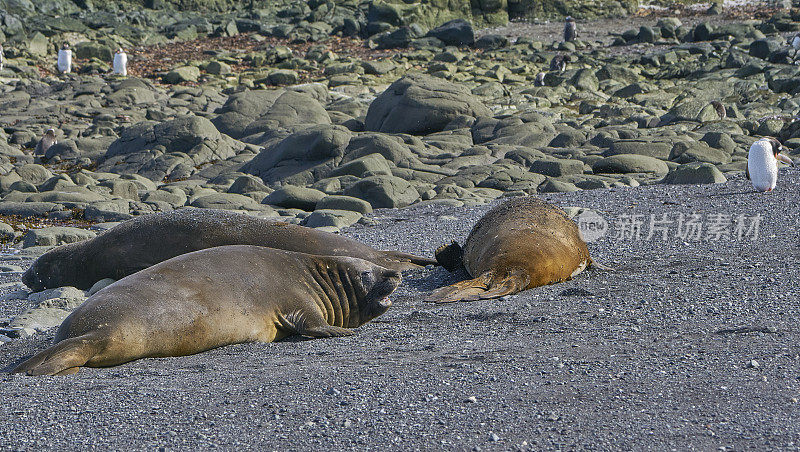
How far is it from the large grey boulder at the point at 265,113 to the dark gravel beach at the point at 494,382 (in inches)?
589

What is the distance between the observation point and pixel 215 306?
5496 millimetres

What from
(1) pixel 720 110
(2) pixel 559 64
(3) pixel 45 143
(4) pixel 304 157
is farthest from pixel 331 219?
(2) pixel 559 64

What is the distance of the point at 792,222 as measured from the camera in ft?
28.5

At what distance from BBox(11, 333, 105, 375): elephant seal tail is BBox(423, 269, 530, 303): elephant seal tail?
235 cm

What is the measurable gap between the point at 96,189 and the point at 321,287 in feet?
33.7

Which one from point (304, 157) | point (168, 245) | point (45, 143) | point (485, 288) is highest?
point (485, 288)

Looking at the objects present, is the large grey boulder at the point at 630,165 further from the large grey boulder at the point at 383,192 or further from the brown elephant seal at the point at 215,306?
the brown elephant seal at the point at 215,306

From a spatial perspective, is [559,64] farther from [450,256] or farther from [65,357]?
[65,357]

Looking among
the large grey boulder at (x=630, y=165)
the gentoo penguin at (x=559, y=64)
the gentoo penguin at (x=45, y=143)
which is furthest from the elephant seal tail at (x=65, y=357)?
the gentoo penguin at (x=559, y=64)

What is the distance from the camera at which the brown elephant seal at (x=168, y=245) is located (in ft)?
24.0

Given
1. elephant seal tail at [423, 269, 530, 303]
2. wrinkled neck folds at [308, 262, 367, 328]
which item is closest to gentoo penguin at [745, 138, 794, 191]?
elephant seal tail at [423, 269, 530, 303]

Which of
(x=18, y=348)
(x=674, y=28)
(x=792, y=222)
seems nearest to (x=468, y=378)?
(x=18, y=348)

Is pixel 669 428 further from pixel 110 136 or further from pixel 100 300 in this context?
pixel 110 136

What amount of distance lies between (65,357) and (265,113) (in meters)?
17.8
